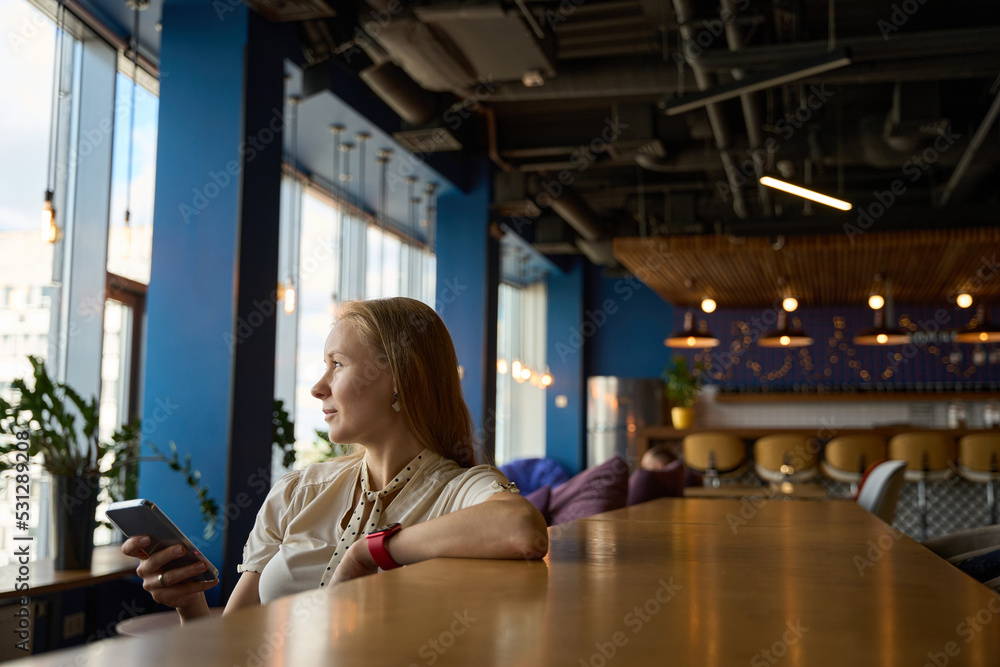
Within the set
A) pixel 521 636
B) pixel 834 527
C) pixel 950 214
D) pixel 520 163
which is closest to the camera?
pixel 521 636

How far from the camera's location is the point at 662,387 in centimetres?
1066

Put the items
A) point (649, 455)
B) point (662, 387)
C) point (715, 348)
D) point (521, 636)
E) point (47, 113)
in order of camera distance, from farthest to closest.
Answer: point (715, 348) < point (662, 387) < point (649, 455) < point (47, 113) < point (521, 636)

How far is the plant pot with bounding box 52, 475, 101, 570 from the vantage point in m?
3.19

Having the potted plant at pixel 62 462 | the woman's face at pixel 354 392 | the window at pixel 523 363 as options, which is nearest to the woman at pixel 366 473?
the woman's face at pixel 354 392

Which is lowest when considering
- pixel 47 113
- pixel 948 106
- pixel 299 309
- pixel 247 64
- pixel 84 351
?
pixel 84 351

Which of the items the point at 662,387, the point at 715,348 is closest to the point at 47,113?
the point at 662,387

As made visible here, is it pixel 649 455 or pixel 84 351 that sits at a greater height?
pixel 84 351

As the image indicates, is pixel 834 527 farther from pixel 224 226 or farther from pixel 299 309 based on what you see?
pixel 299 309

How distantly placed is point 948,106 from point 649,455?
11.8ft

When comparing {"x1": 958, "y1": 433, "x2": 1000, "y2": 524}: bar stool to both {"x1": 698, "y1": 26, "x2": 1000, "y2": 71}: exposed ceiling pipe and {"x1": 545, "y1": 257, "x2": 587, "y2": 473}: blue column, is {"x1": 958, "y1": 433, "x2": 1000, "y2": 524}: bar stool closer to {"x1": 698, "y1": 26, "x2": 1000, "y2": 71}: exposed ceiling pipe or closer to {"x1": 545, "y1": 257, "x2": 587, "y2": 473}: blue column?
{"x1": 698, "y1": 26, "x2": 1000, "y2": 71}: exposed ceiling pipe

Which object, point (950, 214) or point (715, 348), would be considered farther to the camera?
point (715, 348)

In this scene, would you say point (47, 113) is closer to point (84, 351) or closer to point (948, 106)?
point (84, 351)

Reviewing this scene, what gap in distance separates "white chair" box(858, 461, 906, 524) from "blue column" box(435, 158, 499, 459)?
3.79m
